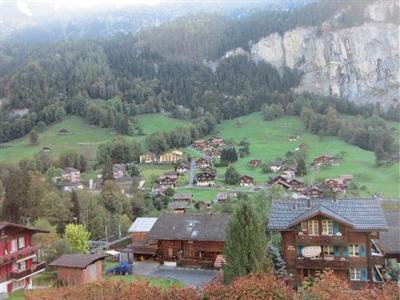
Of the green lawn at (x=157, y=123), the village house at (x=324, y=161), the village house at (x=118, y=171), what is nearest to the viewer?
the village house at (x=118, y=171)

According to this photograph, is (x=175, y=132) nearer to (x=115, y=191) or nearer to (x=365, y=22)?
(x=115, y=191)

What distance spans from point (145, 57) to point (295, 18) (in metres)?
49.8

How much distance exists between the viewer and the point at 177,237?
3556 centimetres

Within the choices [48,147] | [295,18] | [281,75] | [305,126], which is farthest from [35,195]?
[295,18]

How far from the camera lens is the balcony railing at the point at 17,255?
87.4 ft

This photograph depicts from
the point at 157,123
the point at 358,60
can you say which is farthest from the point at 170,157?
the point at 358,60

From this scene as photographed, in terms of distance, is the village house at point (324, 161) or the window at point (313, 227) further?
the village house at point (324, 161)

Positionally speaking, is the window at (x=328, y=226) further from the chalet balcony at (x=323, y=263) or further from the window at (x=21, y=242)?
the window at (x=21, y=242)

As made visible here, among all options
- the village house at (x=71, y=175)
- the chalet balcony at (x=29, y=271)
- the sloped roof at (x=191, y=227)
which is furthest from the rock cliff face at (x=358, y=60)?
the chalet balcony at (x=29, y=271)

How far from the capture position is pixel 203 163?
90.6 meters

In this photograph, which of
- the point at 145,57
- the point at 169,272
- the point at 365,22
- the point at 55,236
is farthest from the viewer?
the point at 145,57

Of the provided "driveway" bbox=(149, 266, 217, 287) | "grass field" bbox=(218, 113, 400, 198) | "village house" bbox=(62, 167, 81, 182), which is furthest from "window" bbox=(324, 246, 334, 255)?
"village house" bbox=(62, 167, 81, 182)

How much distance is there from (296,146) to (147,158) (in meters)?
27.3

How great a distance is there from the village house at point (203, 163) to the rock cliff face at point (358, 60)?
257 feet
